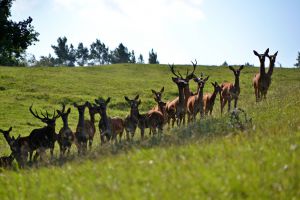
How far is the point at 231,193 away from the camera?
Answer: 6.95 meters

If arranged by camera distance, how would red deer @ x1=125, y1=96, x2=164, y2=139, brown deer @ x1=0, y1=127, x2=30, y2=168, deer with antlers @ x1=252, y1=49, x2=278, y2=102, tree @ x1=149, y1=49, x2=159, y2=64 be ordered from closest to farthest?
1. brown deer @ x1=0, y1=127, x2=30, y2=168
2. red deer @ x1=125, y1=96, x2=164, y2=139
3. deer with antlers @ x1=252, y1=49, x2=278, y2=102
4. tree @ x1=149, y1=49, x2=159, y2=64

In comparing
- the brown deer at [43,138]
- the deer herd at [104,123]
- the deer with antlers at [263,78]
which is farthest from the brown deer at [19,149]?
the deer with antlers at [263,78]

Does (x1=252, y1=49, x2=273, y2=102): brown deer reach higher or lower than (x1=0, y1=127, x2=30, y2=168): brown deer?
higher

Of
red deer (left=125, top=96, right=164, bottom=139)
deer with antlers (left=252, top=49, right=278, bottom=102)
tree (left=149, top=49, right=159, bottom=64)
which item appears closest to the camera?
red deer (left=125, top=96, right=164, bottom=139)

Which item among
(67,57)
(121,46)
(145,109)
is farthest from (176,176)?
(67,57)

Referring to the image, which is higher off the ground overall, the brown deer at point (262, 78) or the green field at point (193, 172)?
the brown deer at point (262, 78)

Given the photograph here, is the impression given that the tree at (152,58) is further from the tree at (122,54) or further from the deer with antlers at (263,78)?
the deer with antlers at (263,78)

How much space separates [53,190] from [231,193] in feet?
9.92

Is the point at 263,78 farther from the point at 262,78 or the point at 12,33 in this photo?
the point at 12,33

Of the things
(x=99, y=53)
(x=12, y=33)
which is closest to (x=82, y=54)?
(x=99, y=53)

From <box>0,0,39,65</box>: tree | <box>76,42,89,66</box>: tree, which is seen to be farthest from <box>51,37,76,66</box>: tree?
<box>0,0,39,65</box>: tree

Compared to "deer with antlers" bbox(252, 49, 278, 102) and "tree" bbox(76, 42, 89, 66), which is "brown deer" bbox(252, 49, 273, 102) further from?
"tree" bbox(76, 42, 89, 66)

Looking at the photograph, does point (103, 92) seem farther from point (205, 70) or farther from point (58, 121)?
point (205, 70)

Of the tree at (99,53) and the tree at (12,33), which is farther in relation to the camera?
the tree at (99,53)
